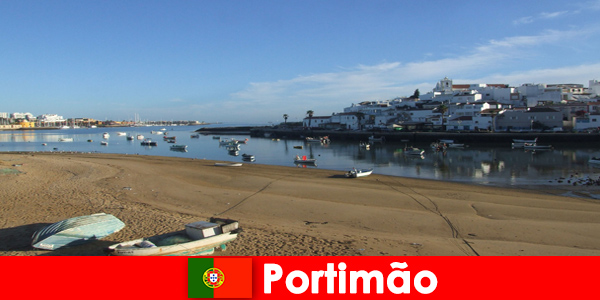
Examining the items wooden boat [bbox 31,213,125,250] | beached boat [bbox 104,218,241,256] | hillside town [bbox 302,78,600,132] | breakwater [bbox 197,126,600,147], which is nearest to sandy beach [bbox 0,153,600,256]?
wooden boat [bbox 31,213,125,250]

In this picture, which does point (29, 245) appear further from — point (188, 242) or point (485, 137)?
point (485, 137)

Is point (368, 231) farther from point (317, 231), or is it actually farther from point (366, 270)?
point (366, 270)

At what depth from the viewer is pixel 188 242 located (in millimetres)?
7270

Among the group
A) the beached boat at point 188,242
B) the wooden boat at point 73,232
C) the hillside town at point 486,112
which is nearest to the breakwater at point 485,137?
the hillside town at point 486,112

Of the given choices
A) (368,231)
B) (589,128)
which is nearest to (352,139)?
(589,128)

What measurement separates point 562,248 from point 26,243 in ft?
→ 41.2

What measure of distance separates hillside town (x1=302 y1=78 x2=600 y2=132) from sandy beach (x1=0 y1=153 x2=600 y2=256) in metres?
48.8

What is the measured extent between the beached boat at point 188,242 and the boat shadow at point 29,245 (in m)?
1.02

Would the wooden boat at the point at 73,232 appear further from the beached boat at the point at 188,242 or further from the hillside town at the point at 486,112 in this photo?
the hillside town at the point at 486,112

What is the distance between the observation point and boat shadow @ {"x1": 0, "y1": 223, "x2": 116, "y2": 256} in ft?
25.0

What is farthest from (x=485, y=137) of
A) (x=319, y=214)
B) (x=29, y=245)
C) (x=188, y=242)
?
(x=29, y=245)

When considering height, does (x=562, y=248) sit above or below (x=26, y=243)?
below

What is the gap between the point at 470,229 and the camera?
411 inches

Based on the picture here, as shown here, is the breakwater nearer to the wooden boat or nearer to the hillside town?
the hillside town
